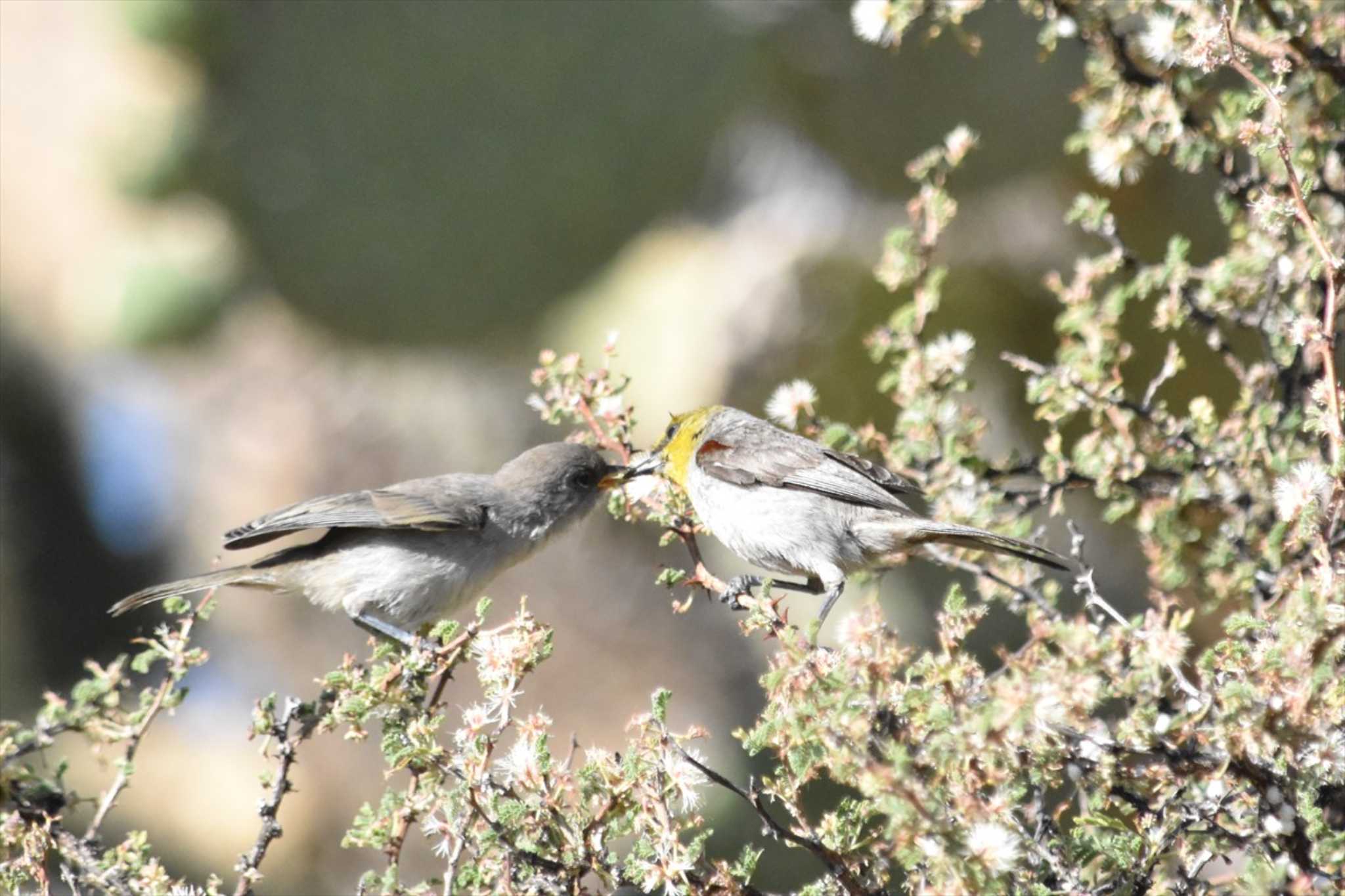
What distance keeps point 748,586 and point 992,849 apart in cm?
166

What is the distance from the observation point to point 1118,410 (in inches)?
119

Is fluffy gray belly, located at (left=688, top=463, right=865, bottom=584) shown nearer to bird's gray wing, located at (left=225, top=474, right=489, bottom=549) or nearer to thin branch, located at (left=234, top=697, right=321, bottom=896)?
bird's gray wing, located at (left=225, top=474, right=489, bottom=549)

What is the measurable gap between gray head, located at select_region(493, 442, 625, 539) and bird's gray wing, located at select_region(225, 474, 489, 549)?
104 mm

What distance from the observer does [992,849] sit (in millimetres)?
1704

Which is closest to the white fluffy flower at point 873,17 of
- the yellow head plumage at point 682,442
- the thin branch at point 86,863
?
the yellow head plumage at point 682,442

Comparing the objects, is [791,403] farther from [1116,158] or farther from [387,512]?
[387,512]

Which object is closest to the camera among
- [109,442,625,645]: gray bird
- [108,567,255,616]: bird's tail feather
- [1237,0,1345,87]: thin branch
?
[1237,0,1345,87]: thin branch

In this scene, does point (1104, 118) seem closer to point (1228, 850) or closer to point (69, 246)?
point (1228, 850)

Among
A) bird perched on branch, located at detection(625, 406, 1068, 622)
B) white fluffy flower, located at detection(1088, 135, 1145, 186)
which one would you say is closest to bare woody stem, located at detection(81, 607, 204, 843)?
bird perched on branch, located at detection(625, 406, 1068, 622)

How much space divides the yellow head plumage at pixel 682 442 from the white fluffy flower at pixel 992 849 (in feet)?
6.24

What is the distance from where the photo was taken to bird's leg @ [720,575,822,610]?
3.04m

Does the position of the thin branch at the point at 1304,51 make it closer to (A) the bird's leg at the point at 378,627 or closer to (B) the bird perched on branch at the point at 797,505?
(B) the bird perched on branch at the point at 797,505

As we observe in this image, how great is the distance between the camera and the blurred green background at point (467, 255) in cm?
615

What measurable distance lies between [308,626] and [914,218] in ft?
20.1
